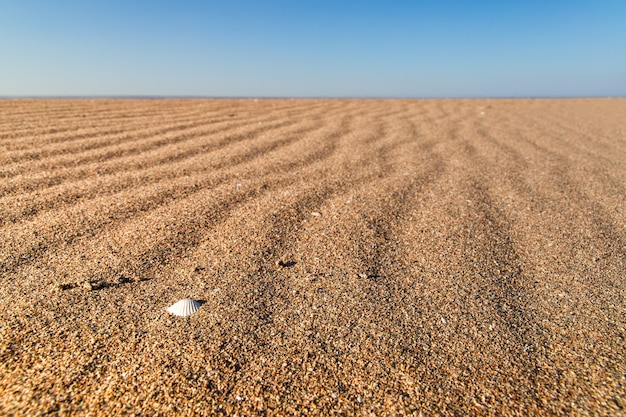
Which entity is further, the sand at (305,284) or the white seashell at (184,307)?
the white seashell at (184,307)

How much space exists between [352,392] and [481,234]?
1.21 m

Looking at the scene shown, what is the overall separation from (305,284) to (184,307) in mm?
427

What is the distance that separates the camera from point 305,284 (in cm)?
143

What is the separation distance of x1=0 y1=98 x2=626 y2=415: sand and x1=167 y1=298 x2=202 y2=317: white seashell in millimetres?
26

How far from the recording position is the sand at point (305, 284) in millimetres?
959

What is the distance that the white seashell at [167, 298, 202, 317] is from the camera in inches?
48.6

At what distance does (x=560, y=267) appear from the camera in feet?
5.20

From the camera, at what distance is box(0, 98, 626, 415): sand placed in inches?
37.8

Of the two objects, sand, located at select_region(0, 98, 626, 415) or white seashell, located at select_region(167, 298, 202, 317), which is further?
white seashell, located at select_region(167, 298, 202, 317)

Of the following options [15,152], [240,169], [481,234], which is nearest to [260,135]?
[240,169]

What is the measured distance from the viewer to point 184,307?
1.25 m

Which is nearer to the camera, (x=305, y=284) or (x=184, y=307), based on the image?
(x=184, y=307)

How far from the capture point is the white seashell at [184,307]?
1.23 m

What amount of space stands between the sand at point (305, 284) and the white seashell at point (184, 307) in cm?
3
